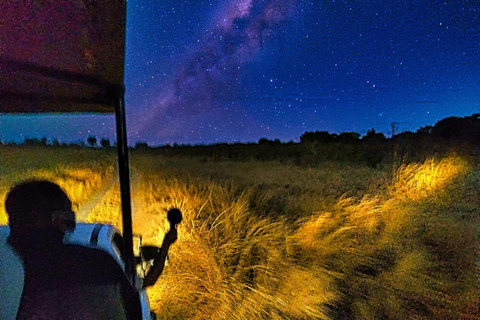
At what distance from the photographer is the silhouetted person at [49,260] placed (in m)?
1.28

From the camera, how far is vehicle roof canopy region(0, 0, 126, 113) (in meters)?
1.22

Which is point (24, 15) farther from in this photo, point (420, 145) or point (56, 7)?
point (420, 145)

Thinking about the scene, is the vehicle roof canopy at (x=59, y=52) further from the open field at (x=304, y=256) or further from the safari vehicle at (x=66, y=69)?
the open field at (x=304, y=256)

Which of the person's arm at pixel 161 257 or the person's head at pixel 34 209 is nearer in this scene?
the person's head at pixel 34 209

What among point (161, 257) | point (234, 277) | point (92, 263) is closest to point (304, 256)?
point (234, 277)

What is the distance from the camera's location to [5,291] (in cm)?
134

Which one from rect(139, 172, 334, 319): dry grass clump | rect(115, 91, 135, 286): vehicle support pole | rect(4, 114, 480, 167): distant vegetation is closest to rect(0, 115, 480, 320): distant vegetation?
rect(139, 172, 334, 319): dry grass clump

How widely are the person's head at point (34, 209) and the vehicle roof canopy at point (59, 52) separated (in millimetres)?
637

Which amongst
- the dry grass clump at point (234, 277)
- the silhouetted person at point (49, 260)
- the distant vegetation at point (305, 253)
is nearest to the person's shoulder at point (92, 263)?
the silhouetted person at point (49, 260)

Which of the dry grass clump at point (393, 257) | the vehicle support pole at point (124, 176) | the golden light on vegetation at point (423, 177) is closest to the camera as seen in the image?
the vehicle support pole at point (124, 176)

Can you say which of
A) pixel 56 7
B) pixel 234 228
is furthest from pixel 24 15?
pixel 234 228

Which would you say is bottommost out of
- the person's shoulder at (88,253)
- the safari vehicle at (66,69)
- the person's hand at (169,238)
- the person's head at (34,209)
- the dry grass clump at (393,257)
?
the dry grass clump at (393,257)

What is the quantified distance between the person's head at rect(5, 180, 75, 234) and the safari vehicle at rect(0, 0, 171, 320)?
0.12m

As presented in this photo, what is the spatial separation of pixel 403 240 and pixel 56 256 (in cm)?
562
